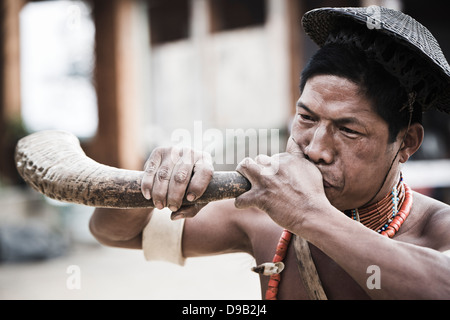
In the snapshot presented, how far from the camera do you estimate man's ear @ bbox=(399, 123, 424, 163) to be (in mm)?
1708

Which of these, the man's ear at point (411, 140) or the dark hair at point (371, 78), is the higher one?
the dark hair at point (371, 78)

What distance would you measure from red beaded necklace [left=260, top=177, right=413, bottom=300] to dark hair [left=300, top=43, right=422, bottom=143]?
0.27 meters

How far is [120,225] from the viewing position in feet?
5.97

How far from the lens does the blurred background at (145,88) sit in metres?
6.51

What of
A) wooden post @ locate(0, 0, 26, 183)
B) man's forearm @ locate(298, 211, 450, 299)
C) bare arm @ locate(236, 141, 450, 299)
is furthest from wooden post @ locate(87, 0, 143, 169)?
man's forearm @ locate(298, 211, 450, 299)

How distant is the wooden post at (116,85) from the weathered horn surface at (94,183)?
297 inches

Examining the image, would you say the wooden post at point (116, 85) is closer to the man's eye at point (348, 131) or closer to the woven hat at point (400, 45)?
the woven hat at point (400, 45)

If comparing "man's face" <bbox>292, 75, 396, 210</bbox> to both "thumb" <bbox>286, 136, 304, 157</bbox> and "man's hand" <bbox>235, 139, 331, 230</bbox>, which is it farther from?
"man's hand" <bbox>235, 139, 331, 230</bbox>

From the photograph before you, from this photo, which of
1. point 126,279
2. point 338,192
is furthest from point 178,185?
point 126,279

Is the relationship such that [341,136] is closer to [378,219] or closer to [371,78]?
[371,78]

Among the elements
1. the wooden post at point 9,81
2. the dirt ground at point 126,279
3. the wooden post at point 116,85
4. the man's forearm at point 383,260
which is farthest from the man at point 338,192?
the wooden post at point 9,81

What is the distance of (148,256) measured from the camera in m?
1.95

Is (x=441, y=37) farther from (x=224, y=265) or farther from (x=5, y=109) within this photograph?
(x=5, y=109)

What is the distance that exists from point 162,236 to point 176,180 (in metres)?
0.68
